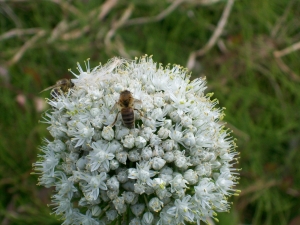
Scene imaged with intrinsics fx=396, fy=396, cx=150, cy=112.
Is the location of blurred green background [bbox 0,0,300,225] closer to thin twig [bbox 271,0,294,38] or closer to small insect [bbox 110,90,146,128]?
thin twig [bbox 271,0,294,38]

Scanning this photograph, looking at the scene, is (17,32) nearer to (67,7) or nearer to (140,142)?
(67,7)

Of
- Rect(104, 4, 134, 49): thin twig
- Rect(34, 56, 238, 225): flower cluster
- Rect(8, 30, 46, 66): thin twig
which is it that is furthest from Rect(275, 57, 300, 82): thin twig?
Rect(8, 30, 46, 66): thin twig

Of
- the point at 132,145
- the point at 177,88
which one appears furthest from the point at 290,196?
the point at 132,145

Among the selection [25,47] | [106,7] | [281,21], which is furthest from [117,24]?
[281,21]

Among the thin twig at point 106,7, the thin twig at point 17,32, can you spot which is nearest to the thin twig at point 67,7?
the thin twig at point 106,7

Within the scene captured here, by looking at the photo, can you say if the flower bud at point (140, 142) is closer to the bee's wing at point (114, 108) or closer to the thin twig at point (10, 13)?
the bee's wing at point (114, 108)

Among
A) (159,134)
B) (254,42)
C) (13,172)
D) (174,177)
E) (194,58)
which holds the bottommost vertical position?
(174,177)

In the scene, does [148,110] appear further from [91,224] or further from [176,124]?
[91,224]
